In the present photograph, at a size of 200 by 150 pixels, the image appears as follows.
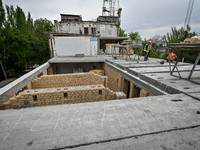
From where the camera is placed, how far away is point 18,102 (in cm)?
342

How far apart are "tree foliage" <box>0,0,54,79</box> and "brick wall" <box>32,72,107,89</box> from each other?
51.7 ft

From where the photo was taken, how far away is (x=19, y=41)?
Result: 1753 cm

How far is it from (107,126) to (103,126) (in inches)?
2.8

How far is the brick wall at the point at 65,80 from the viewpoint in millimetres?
5812

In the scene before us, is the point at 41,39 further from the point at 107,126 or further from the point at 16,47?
the point at 107,126

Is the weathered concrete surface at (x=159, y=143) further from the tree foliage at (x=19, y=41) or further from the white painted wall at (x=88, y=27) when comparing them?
the white painted wall at (x=88, y=27)

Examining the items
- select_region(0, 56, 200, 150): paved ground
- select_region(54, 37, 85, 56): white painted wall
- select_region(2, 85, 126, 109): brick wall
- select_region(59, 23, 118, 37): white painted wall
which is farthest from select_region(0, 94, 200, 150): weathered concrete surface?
select_region(59, 23, 118, 37): white painted wall

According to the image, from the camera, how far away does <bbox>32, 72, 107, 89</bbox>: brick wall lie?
19.1 feet

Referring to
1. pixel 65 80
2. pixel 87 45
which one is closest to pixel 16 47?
pixel 87 45

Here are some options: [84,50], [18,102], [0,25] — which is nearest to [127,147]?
[18,102]

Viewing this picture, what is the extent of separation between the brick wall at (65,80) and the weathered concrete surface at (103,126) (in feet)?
11.9

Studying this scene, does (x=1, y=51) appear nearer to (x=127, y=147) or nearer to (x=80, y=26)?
(x=80, y=26)

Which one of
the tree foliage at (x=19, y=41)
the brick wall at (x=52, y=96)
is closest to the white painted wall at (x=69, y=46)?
the tree foliage at (x=19, y=41)

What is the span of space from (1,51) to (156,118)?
925 inches
